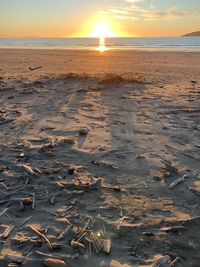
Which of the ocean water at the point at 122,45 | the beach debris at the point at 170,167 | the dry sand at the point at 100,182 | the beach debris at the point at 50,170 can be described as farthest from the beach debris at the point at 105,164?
the ocean water at the point at 122,45

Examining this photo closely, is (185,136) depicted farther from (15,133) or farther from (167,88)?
(167,88)

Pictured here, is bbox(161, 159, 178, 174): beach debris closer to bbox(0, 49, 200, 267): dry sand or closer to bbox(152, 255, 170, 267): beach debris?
bbox(0, 49, 200, 267): dry sand

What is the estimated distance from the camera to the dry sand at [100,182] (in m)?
2.91

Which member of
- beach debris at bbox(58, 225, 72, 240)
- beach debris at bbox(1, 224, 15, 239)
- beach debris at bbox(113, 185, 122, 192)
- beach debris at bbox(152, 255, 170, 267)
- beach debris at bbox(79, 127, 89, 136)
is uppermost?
beach debris at bbox(79, 127, 89, 136)

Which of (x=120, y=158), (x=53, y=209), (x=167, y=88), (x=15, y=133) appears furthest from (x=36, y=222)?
(x=167, y=88)

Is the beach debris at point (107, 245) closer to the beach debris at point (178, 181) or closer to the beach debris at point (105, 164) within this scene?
the beach debris at point (178, 181)

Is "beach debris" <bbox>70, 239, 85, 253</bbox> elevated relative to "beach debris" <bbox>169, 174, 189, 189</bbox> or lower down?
lower down

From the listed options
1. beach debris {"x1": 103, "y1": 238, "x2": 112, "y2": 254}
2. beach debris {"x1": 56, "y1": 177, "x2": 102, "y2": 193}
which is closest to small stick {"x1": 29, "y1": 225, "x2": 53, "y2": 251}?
beach debris {"x1": 103, "y1": 238, "x2": 112, "y2": 254}

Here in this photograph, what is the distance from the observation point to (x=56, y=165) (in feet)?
14.8

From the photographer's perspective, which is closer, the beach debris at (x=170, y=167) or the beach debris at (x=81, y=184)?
the beach debris at (x=81, y=184)

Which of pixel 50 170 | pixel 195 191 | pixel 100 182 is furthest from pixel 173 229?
pixel 50 170

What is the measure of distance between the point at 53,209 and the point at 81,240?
62cm

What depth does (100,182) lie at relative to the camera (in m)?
4.02

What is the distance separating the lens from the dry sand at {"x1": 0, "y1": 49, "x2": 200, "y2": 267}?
9.53ft
